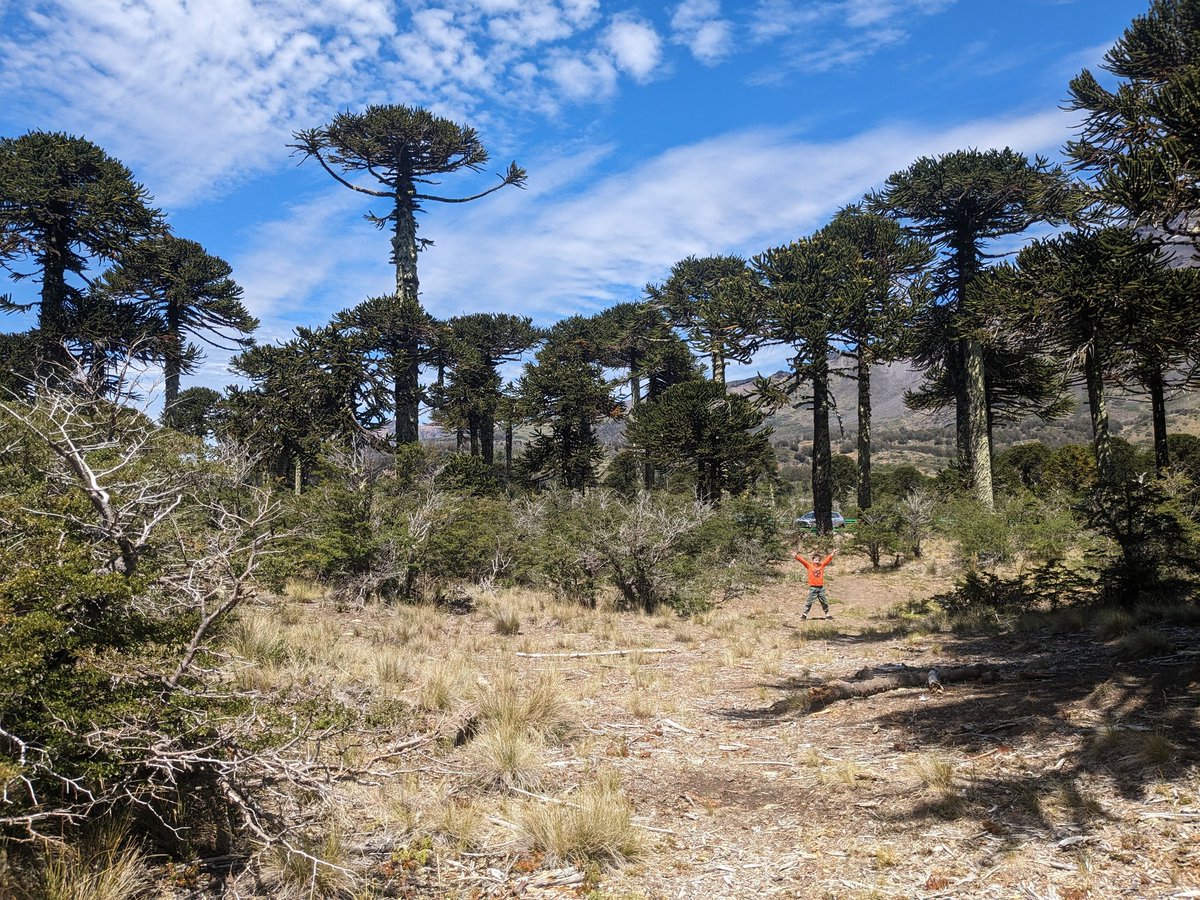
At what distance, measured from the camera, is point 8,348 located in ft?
68.2

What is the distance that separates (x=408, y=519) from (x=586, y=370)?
16826 mm

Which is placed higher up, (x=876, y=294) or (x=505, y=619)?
(x=876, y=294)

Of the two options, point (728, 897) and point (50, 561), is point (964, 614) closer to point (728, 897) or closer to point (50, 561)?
point (728, 897)

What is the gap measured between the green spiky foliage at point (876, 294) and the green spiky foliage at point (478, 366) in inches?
604

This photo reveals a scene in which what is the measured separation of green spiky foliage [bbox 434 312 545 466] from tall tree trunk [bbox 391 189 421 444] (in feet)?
6.62

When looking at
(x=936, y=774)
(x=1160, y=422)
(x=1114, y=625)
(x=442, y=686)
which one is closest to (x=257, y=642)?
(x=442, y=686)

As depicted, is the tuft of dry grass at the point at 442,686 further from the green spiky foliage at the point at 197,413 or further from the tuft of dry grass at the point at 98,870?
the green spiky foliage at the point at 197,413

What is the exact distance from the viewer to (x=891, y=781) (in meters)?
4.55

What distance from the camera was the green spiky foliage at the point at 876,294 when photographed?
2117 cm

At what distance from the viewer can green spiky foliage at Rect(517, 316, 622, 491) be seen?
28438 millimetres

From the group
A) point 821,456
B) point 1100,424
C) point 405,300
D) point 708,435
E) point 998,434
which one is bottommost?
point 821,456

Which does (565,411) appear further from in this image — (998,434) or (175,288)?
(998,434)

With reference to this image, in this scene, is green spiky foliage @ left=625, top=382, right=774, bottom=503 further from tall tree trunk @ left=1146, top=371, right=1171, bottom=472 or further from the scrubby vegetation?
tall tree trunk @ left=1146, top=371, right=1171, bottom=472

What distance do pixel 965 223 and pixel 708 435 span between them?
1140 cm
